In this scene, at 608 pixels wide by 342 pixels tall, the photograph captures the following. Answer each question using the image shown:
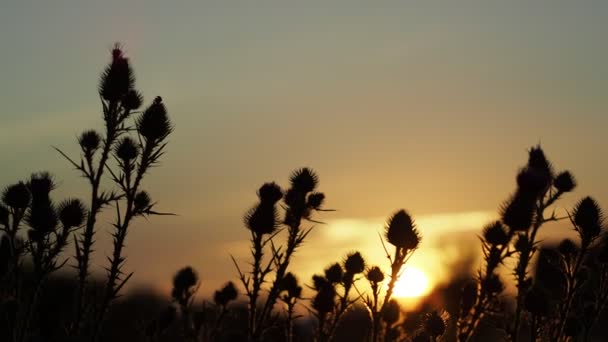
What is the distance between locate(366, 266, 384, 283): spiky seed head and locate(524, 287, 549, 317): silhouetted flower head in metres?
1.57

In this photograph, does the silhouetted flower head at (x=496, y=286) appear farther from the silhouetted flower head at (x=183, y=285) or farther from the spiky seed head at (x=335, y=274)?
the silhouetted flower head at (x=183, y=285)

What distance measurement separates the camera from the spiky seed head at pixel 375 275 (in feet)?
30.2

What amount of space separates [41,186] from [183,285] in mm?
3398

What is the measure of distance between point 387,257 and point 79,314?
301 centimetres

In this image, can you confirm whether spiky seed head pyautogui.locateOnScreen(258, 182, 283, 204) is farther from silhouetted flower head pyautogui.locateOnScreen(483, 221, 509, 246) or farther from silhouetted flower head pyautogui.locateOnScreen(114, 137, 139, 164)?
silhouetted flower head pyautogui.locateOnScreen(483, 221, 509, 246)

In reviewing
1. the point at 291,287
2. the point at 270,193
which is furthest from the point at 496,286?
the point at 270,193

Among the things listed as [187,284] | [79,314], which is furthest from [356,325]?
[79,314]

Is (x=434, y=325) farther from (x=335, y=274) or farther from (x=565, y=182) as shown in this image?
(x=565, y=182)

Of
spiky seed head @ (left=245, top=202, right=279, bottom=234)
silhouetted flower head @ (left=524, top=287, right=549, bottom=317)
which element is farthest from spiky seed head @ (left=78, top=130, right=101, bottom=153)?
silhouetted flower head @ (left=524, top=287, right=549, bottom=317)

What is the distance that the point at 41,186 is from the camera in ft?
27.7

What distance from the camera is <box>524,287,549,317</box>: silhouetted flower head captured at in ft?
29.9

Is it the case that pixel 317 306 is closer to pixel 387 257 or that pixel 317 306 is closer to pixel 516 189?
pixel 387 257

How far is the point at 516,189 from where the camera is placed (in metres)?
7.95

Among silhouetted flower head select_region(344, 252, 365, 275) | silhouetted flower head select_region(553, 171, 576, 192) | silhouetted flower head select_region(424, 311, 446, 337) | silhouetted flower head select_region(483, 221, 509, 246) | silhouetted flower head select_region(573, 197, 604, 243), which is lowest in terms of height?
silhouetted flower head select_region(424, 311, 446, 337)
